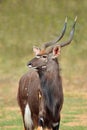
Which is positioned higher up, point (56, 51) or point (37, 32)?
point (37, 32)

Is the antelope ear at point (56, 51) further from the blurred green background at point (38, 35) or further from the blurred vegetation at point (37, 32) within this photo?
the blurred vegetation at point (37, 32)

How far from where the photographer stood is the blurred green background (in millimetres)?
35334

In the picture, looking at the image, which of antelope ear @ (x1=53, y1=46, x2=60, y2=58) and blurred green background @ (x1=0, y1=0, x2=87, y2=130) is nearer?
antelope ear @ (x1=53, y1=46, x2=60, y2=58)

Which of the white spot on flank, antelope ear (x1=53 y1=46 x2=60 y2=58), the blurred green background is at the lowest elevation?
the white spot on flank

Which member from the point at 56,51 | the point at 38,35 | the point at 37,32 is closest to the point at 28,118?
the point at 56,51

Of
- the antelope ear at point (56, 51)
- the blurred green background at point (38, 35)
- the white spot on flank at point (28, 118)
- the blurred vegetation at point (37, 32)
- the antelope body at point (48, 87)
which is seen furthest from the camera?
the blurred vegetation at point (37, 32)

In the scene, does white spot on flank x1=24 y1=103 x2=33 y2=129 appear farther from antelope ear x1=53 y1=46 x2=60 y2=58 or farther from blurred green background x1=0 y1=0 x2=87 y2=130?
blurred green background x1=0 y1=0 x2=87 y2=130

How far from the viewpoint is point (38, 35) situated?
42000 millimetres

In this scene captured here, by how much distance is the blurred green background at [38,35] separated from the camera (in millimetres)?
35334

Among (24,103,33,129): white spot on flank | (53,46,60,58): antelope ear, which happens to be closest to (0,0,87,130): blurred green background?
(24,103,33,129): white spot on flank

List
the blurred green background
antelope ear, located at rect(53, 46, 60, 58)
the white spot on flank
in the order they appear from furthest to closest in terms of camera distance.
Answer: the blurred green background < the white spot on flank < antelope ear, located at rect(53, 46, 60, 58)

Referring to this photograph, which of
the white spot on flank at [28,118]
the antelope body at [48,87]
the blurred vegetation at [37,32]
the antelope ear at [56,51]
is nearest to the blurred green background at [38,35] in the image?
the blurred vegetation at [37,32]

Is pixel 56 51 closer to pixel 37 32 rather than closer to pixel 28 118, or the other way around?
pixel 28 118

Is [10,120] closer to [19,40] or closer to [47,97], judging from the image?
[47,97]
